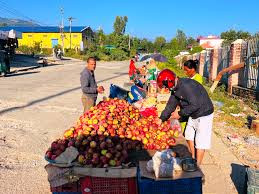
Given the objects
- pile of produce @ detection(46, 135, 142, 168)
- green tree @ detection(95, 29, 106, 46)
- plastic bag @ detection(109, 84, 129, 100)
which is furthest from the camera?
green tree @ detection(95, 29, 106, 46)

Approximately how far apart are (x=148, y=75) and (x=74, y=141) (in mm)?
8613

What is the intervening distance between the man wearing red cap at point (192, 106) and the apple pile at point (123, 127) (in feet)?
1.13

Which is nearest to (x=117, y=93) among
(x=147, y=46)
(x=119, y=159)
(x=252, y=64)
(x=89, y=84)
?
(x=89, y=84)

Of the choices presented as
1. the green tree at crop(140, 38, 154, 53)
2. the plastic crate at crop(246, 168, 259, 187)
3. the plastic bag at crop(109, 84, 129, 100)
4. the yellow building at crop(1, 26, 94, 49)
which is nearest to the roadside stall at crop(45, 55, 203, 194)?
the plastic crate at crop(246, 168, 259, 187)

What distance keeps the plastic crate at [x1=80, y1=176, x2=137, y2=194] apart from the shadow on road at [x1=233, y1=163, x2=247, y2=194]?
6.05 ft

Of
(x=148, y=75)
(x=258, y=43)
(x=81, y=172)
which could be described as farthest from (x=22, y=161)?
(x=258, y=43)

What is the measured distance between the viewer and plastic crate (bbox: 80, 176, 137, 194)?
3.92 metres

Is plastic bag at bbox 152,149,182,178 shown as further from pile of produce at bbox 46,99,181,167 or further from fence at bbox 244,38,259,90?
fence at bbox 244,38,259,90

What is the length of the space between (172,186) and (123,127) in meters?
1.83

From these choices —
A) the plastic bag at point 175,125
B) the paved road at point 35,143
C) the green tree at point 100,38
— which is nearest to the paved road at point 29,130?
the paved road at point 35,143

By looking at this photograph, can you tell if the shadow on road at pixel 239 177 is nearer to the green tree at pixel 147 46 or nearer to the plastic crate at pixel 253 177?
the plastic crate at pixel 253 177

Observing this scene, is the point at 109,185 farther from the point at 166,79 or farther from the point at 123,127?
the point at 166,79

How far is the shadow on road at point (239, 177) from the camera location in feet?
16.4

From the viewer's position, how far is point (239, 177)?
18.1 feet
